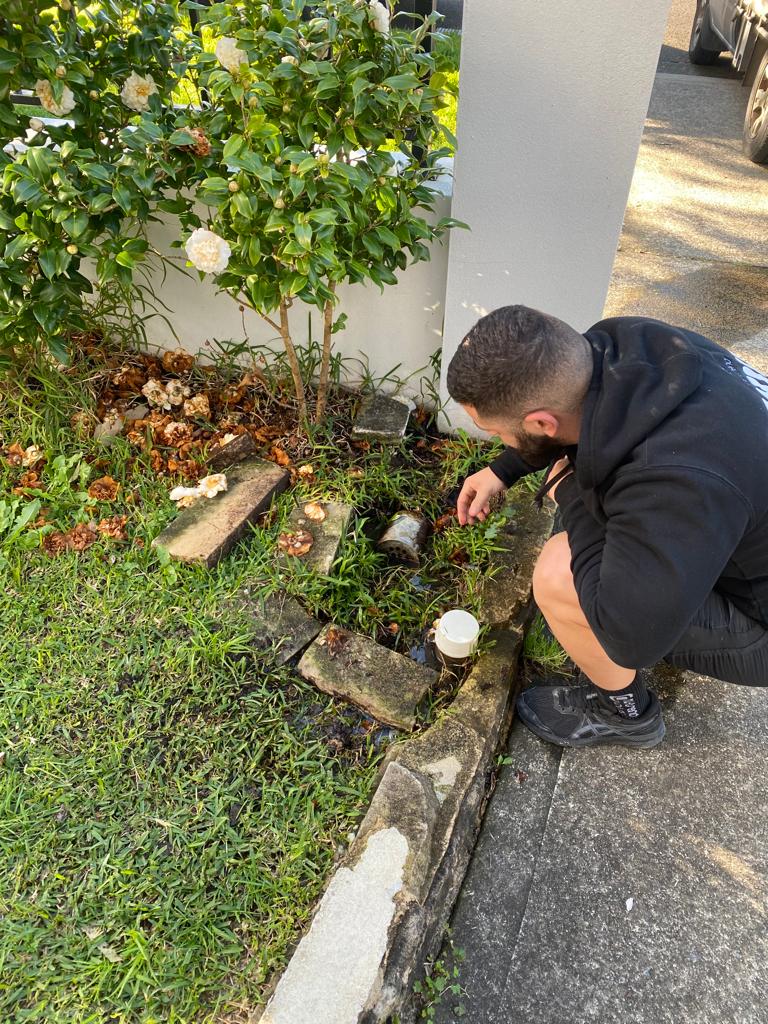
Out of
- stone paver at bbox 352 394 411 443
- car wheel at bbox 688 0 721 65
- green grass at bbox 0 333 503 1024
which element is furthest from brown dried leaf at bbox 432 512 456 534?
car wheel at bbox 688 0 721 65

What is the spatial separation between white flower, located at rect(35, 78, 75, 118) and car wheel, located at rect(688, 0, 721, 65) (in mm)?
7865

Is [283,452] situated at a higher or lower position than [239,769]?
higher

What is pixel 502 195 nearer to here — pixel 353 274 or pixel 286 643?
pixel 353 274

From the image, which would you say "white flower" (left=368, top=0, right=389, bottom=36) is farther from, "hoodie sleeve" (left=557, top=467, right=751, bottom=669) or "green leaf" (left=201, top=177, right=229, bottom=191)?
"hoodie sleeve" (left=557, top=467, right=751, bottom=669)

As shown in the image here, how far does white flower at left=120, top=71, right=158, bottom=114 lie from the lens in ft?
7.23

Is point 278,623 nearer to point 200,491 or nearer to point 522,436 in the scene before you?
point 200,491

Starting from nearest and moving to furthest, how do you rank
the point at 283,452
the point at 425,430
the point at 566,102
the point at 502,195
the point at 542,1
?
the point at 542,1, the point at 566,102, the point at 502,195, the point at 283,452, the point at 425,430

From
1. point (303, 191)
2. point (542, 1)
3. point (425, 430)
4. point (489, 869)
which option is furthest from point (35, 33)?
point (489, 869)

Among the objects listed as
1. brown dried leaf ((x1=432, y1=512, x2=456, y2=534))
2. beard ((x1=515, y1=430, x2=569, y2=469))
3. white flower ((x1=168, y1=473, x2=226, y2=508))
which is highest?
beard ((x1=515, y1=430, x2=569, y2=469))

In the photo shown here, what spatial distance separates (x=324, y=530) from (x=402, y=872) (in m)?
1.17

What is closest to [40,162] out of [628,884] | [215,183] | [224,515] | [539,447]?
[215,183]

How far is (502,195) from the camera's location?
2320 mm

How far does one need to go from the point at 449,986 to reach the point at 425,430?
2000 millimetres

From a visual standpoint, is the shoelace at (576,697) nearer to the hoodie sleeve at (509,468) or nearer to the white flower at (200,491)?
the hoodie sleeve at (509,468)
